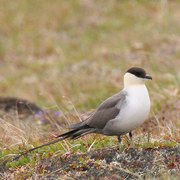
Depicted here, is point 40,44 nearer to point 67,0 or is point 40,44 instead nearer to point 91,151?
point 67,0

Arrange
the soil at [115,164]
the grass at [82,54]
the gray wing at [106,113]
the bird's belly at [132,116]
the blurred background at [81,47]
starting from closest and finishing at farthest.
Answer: the soil at [115,164], the bird's belly at [132,116], the gray wing at [106,113], the grass at [82,54], the blurred background at [81,47]

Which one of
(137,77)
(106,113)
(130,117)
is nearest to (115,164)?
(130,117)

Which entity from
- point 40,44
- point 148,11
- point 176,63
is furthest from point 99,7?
point 176,63

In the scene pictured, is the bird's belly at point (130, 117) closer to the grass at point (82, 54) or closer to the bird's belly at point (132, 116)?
the bird's belly at point (132, 116)

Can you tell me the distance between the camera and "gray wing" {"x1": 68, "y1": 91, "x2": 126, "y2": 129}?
13.3 feet

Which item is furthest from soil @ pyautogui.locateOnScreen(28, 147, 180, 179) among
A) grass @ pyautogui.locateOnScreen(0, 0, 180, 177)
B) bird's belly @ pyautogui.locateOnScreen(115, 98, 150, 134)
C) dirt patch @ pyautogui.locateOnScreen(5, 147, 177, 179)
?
grass @ pyautogui.locateOnScreen(0, 0, 180, 177)

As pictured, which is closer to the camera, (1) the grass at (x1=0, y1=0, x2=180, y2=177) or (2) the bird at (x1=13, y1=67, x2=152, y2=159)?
(2) the bird at (x1=13, y1=67, x2=152, y2=159)

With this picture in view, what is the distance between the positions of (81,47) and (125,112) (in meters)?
7.90

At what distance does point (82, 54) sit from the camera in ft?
36.5

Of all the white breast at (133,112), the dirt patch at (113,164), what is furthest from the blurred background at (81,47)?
the dirt patch at (113,164)

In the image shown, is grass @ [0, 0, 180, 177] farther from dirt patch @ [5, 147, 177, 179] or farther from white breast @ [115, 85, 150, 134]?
white breast @ [115, 85, 150, 134]

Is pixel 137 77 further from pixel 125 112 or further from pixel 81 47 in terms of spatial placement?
pixel 81 47

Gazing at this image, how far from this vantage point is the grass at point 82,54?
6199 millimetres

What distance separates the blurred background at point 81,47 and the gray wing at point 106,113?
2608 millimetres
